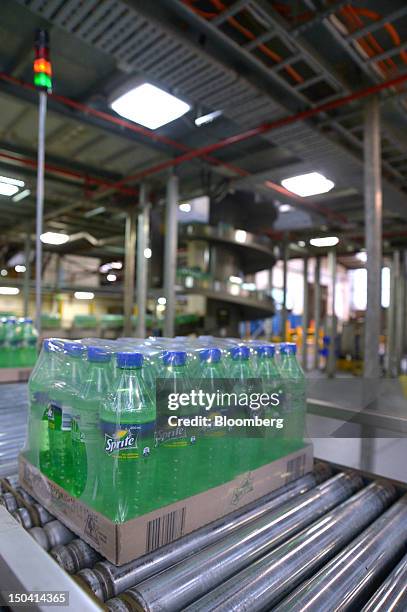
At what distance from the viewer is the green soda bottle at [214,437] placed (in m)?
1.14

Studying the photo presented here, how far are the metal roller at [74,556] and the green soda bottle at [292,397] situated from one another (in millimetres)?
754

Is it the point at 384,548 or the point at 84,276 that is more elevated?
the point at 84,276

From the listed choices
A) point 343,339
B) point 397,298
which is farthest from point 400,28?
point 343,339

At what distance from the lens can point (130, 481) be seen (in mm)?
918

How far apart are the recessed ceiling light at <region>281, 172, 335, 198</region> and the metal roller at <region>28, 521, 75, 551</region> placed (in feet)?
16.1

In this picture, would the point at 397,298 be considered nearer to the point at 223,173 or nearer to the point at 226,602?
the point at 223,173

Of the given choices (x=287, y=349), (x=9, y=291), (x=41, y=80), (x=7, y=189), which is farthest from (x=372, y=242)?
(x=9, y=291)

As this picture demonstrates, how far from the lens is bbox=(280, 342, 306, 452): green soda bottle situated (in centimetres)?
141

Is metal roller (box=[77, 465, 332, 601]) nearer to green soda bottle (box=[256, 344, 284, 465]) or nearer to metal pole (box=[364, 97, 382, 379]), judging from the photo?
green soda bottle (box=[256, 344, 284, 465])

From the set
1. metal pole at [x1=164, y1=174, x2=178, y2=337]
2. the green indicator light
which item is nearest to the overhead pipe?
metal pole at [x1=164, y1=174, x2=178, y2=337]

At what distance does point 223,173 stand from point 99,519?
510cm

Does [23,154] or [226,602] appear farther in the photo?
[23,154]

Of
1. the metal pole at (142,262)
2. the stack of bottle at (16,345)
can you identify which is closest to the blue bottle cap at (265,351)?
the stack of bottle at (16,345)

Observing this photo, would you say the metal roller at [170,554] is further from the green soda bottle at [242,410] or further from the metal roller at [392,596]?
the metal roller at [392,596]
